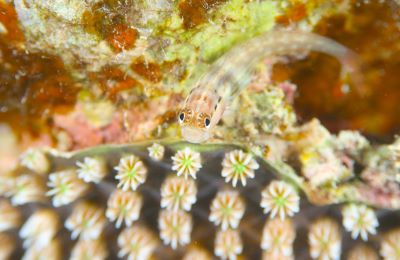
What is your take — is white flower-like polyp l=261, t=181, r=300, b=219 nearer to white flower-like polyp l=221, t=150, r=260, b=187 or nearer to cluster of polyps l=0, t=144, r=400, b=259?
cluster of polyps l=0, t=144, r=400, b=259

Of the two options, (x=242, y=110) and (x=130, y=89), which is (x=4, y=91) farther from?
(x=242, y=110)

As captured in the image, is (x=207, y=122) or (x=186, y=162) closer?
(x=186, y=162)

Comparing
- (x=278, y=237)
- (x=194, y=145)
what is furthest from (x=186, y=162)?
(x=278, y=237)

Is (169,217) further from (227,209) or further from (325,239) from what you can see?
(325,239)

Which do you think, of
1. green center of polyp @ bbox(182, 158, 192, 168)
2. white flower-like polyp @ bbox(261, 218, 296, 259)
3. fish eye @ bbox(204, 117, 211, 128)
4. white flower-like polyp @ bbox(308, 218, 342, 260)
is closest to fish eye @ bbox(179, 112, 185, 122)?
fish eye @ bbox(204, 117, 211, 128)

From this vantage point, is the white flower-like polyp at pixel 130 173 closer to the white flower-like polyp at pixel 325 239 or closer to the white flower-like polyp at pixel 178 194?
the white flower-like polyp at pixel 178 194

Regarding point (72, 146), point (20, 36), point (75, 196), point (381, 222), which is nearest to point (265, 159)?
point (381, 222)

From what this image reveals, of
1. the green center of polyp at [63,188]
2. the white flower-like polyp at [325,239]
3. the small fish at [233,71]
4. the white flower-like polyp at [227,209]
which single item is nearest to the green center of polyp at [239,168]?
the white flower-like polyp at [227,209]
